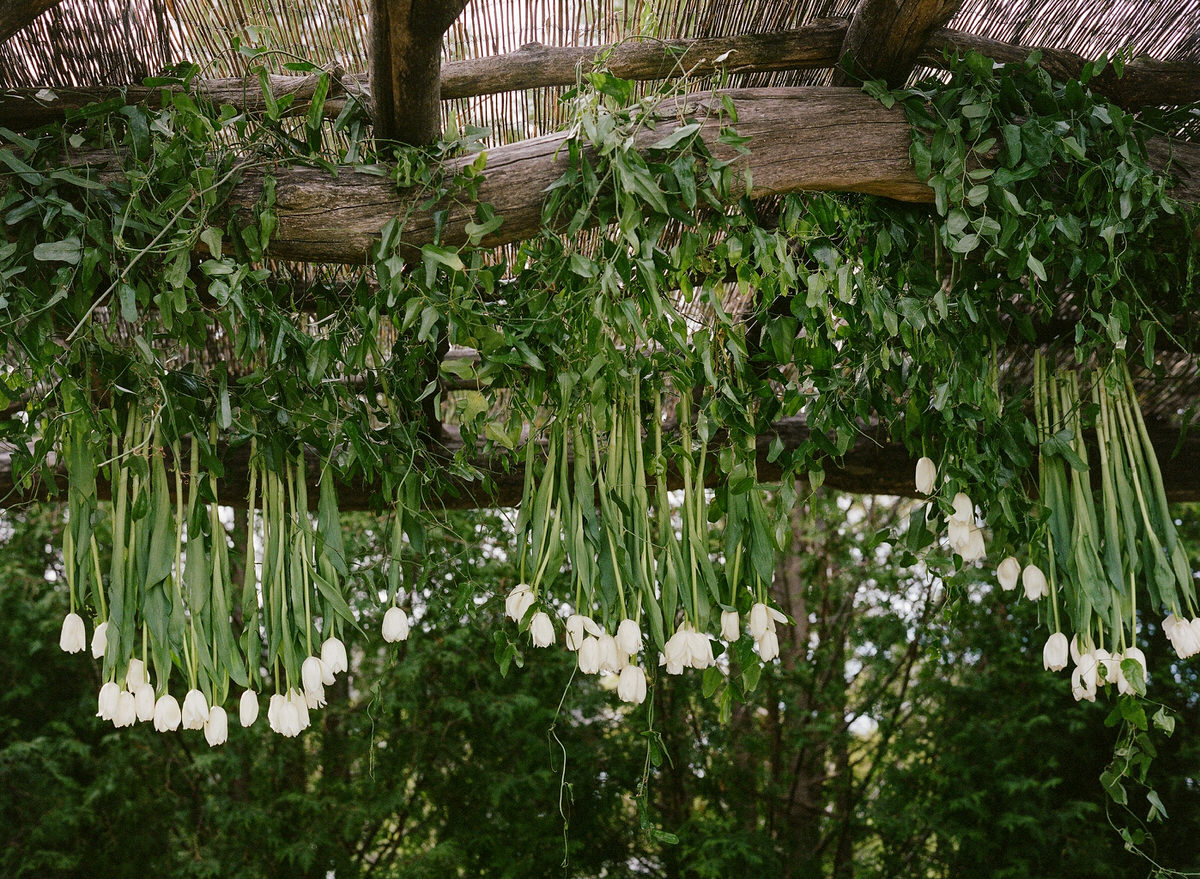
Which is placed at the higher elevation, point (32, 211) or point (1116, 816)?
point (32, 211)

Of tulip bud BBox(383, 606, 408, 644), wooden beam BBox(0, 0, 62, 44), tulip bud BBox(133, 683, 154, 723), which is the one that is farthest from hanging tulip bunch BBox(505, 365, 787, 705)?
wooden beam BBox(0, 0, 62, 44)

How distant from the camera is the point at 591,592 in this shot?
1310mm

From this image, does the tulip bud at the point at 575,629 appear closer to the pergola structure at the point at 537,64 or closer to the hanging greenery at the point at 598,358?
the hanging greenery at the point at 598,358

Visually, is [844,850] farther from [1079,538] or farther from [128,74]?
[128,74]

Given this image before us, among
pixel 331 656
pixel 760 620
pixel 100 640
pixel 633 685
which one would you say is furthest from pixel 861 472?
pixel 100 640

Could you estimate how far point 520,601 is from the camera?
131 centimetres

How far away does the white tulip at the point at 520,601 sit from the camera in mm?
1309

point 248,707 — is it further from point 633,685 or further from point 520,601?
point 633,685

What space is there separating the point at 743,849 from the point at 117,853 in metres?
2.19

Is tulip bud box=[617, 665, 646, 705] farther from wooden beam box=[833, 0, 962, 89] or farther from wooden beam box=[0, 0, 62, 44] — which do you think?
wooden beam box=[0, 0, 62, 44]

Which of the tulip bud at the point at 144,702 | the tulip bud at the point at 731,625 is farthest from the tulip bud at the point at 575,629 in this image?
the tulip bud at the point at 144,702

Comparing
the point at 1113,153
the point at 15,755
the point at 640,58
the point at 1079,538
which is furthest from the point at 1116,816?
the point at 15,755

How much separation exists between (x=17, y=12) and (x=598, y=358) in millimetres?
829

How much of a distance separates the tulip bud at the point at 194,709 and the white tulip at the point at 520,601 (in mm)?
428
